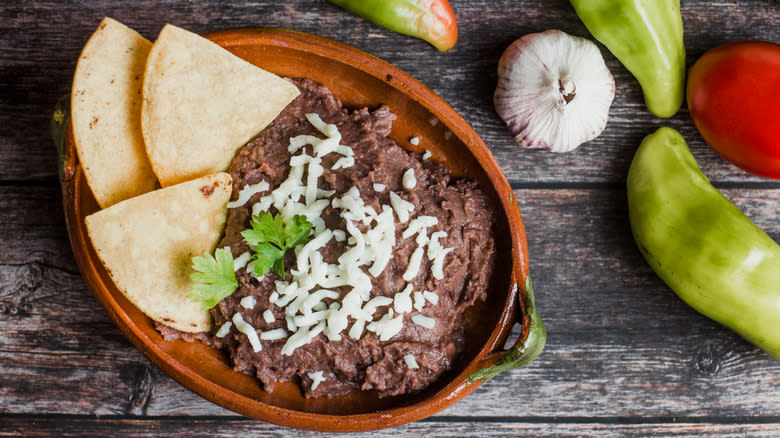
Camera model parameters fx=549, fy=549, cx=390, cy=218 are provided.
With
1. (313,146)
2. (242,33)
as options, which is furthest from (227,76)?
(313,146)

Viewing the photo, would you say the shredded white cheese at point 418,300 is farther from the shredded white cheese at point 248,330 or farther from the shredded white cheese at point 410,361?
the shredded white cheese at point 248,330

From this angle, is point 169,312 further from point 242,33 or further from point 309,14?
point 309,14

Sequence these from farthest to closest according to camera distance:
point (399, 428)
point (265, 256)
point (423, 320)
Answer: point (399, 428) → point (423, 320) → point (265, 256)

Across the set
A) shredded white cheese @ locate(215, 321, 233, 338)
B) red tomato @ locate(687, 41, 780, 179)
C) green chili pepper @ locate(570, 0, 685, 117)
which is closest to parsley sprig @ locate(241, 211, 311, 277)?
shredded white cheese @ locate(215, 321, 233, 338)

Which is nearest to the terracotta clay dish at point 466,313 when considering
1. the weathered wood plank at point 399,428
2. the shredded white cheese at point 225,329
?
the shredded white cheese at point 225,329

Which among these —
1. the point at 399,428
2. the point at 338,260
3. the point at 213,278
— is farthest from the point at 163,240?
the point at 399,428

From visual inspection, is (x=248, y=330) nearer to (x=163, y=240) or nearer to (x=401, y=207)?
(x=163, y=240)

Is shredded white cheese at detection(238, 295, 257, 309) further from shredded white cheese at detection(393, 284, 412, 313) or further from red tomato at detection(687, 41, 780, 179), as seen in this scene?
red tomato at detection(687, 41, 780, 179)
